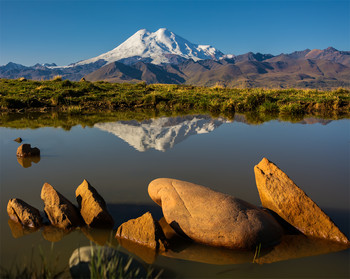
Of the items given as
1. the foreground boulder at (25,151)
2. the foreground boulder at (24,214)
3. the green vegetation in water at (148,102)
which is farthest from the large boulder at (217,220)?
the green vegetation in water at (148,102)

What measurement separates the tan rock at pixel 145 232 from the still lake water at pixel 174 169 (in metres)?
0.30

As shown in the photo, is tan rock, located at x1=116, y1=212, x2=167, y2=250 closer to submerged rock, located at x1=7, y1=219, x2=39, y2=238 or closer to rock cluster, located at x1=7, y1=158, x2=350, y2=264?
rock cluster, located at x1=7, y1=158, x2=350, y2=264

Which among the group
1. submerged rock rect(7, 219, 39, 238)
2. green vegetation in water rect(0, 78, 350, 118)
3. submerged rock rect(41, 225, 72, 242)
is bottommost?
submerged rock rect(41, 225, 72, 242)

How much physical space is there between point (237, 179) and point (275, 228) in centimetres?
237

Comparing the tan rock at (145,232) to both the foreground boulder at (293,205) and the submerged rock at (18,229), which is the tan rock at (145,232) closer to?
the submerged rock at (18,229)

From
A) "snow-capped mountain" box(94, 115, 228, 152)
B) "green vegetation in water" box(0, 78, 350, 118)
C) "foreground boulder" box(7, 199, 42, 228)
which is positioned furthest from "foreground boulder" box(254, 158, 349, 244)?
"green vegetation in water" box(0, 78, 350, 118)

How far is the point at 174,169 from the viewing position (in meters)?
7.50

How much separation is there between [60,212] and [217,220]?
2575mm

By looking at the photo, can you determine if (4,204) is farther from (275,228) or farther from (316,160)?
(316,160)

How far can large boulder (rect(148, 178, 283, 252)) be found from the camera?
4.12 meters

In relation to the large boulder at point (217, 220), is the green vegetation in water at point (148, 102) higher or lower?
higher

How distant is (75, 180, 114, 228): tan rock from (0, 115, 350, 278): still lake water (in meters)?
0.24

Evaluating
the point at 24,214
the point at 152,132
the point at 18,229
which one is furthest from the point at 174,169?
the point at 152,132

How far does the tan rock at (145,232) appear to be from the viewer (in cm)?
407
